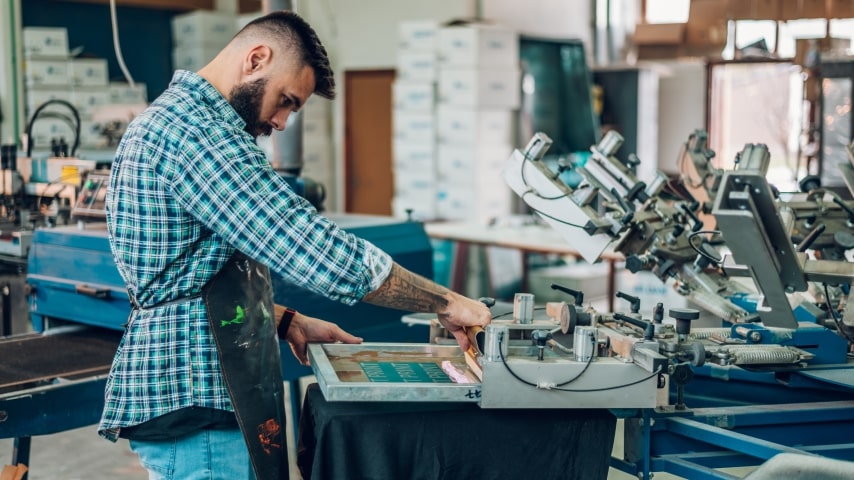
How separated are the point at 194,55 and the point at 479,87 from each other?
2664 mm

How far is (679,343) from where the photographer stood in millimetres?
1770

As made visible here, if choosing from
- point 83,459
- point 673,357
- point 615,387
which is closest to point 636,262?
point 673,357

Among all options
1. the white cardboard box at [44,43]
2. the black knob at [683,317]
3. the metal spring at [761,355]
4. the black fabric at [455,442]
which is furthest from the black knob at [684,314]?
the white cardboard box at [44,43]

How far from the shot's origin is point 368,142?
774 cm

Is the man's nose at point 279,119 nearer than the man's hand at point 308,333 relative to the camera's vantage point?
Yes

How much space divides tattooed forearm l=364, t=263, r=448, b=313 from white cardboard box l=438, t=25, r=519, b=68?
4.65m

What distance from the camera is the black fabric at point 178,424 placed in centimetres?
161

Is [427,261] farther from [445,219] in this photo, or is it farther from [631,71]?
[631,71]

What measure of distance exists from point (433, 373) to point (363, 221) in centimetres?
149

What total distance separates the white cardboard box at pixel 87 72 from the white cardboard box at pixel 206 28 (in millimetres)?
863

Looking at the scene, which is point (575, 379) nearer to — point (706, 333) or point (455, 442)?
point (455, 442)

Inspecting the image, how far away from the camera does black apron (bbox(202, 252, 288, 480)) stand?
64.2 inches

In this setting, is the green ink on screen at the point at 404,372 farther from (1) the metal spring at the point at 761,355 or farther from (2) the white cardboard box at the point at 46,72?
(2) the white cardboard box at the point at 46,72

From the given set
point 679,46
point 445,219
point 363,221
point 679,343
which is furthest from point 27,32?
point 679,343
